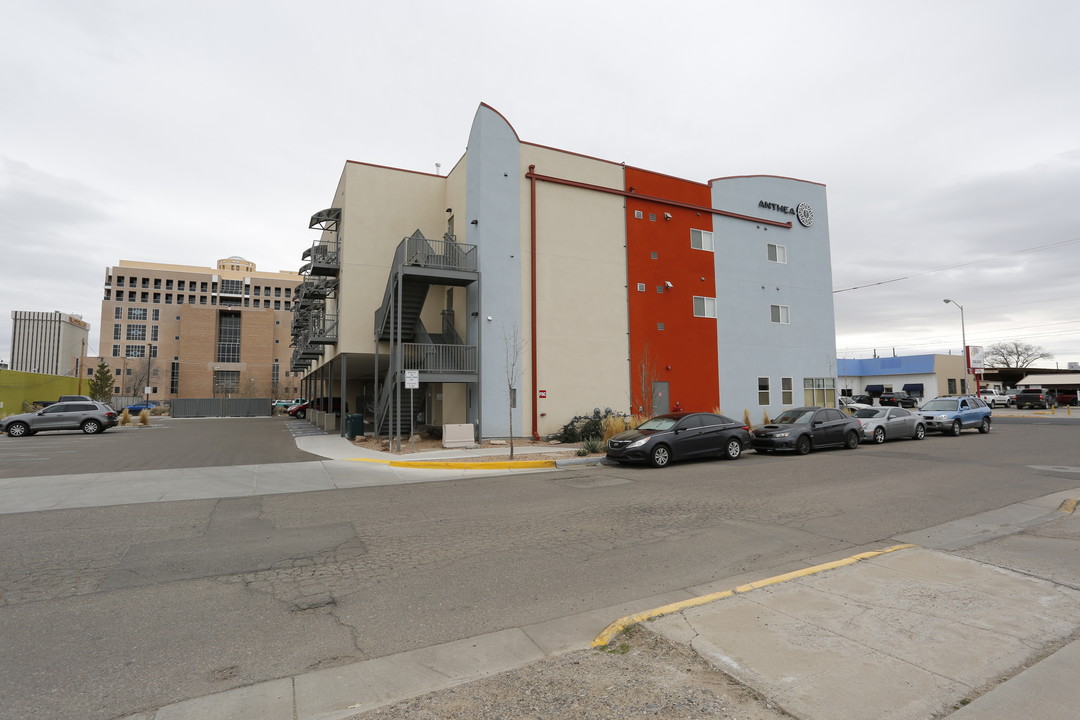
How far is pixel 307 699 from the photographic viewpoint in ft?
11.1

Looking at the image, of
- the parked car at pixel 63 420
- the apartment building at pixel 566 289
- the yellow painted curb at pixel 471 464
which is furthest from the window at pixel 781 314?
the parked car at pixel 63 420

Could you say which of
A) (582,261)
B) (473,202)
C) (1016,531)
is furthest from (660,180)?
(1016,531)

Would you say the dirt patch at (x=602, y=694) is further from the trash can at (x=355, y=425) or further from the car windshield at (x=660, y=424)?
the trash can at (x=355, y=425)

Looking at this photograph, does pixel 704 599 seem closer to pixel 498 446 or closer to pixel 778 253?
pixel 498 446

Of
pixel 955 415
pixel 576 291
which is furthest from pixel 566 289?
pixel 955 415

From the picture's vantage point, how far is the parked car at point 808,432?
16469 millimetres

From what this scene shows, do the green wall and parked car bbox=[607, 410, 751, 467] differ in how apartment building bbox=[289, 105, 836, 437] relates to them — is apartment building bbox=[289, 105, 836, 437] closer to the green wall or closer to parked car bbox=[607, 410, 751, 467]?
parked car bbox=[607, 410, 751, 467]

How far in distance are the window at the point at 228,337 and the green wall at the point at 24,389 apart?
1867 inches

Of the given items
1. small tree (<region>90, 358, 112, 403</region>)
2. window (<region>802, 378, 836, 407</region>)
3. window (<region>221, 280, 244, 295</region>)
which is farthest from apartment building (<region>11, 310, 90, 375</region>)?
window (<region>802, 378, 836, 407</region>)

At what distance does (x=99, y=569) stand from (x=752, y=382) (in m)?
25.9

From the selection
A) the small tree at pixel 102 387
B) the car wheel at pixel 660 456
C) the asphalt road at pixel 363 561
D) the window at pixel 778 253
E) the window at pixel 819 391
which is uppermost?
the window at pixel 778 253

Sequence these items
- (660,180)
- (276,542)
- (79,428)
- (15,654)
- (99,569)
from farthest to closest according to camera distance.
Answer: (79,428) → (660,180) → (276,542) → (99,569) → (15,654)

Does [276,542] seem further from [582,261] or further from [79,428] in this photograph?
[79,428]

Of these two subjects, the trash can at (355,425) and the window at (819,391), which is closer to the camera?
the trash can at (355,425)
